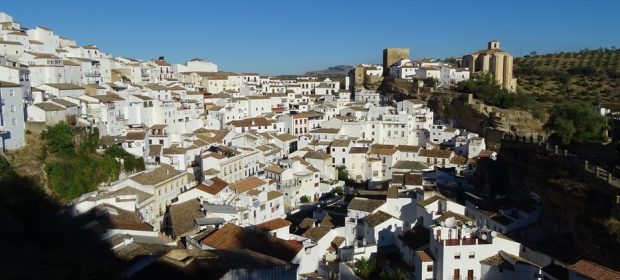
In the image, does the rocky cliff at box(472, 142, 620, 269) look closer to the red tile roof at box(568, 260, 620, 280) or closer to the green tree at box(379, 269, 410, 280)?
the red tile roof at box(568, 260, 620, 280)

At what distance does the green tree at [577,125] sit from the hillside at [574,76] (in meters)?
20.4

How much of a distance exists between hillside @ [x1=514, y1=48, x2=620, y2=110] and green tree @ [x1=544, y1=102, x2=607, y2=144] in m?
20.4

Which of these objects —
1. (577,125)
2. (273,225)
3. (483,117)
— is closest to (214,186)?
(273,225)

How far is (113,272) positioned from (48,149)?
16307 millimetres

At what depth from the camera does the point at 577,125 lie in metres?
28.9

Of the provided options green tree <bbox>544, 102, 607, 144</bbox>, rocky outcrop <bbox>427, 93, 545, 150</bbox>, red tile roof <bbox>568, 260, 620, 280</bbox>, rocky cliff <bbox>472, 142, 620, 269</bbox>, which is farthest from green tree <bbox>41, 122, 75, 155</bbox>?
rocky outcrop <bbox>427, 93, 545, 150</bbox>

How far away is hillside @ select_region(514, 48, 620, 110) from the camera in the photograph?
2121 inches

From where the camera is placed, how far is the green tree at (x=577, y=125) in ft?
91.4

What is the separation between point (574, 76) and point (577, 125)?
122ft

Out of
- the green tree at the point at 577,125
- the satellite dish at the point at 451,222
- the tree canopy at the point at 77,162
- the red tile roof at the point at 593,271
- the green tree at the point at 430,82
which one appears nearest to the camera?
the red tile roof at the point at 593,271

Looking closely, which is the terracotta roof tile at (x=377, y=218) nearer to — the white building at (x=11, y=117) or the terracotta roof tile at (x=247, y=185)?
the terracotta roof tile at (x=247, y=185)

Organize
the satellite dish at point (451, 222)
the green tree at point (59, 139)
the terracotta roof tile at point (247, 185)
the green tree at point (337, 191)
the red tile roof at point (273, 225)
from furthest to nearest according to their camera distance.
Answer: the green tree at point (337, 191)
the terracotta roof tile at point (247, 185)
the green tree at point (59, 139)
the red tile roof at point (273, 225)
the satellite dish at point (451, 222)

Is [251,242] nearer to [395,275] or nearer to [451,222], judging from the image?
[395,275]

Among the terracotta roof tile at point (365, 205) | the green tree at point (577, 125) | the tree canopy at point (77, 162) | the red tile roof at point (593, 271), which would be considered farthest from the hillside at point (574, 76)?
the tree canopy at point (77, 162)
